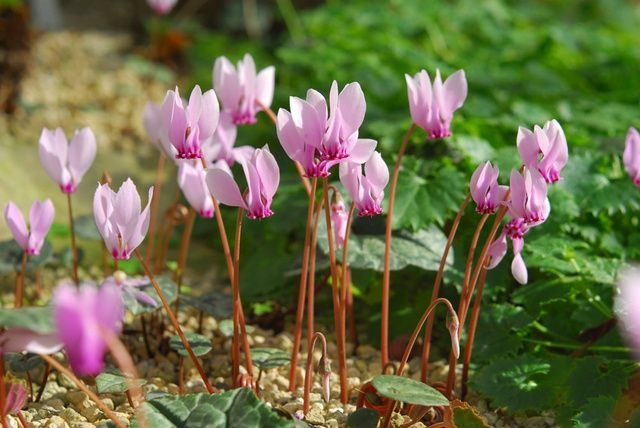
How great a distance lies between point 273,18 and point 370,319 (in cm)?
409

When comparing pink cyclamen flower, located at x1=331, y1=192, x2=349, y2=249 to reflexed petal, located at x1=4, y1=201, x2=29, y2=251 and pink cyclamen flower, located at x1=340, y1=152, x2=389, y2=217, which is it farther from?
reflexed petal, located at x1=4, y1=201, x2=29, y2=251

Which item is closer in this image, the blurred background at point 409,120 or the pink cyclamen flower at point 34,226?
the pink cyclamen flower at point 34,226

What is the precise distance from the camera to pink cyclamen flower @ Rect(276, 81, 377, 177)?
1.96 m

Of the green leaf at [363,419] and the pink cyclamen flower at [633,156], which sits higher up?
the pink cyclamen flower at [633,156]

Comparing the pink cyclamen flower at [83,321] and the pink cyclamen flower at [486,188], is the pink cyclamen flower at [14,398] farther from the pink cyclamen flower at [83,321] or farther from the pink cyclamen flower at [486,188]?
the pink cyclamen flower at [486,188]

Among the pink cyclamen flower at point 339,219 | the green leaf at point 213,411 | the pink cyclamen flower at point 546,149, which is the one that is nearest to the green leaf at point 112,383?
the green leaf at point 213,411

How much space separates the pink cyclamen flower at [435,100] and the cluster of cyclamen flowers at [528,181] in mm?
202

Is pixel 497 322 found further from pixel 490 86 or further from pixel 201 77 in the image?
pixel 201 77

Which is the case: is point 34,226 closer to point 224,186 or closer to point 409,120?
point 224,186

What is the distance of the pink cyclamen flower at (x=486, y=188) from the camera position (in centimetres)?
208

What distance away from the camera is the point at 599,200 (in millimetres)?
2885

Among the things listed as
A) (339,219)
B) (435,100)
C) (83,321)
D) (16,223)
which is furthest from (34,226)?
(435,100)

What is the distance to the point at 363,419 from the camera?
211 cm

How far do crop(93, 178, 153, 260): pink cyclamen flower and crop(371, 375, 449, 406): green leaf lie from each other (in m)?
0.57
